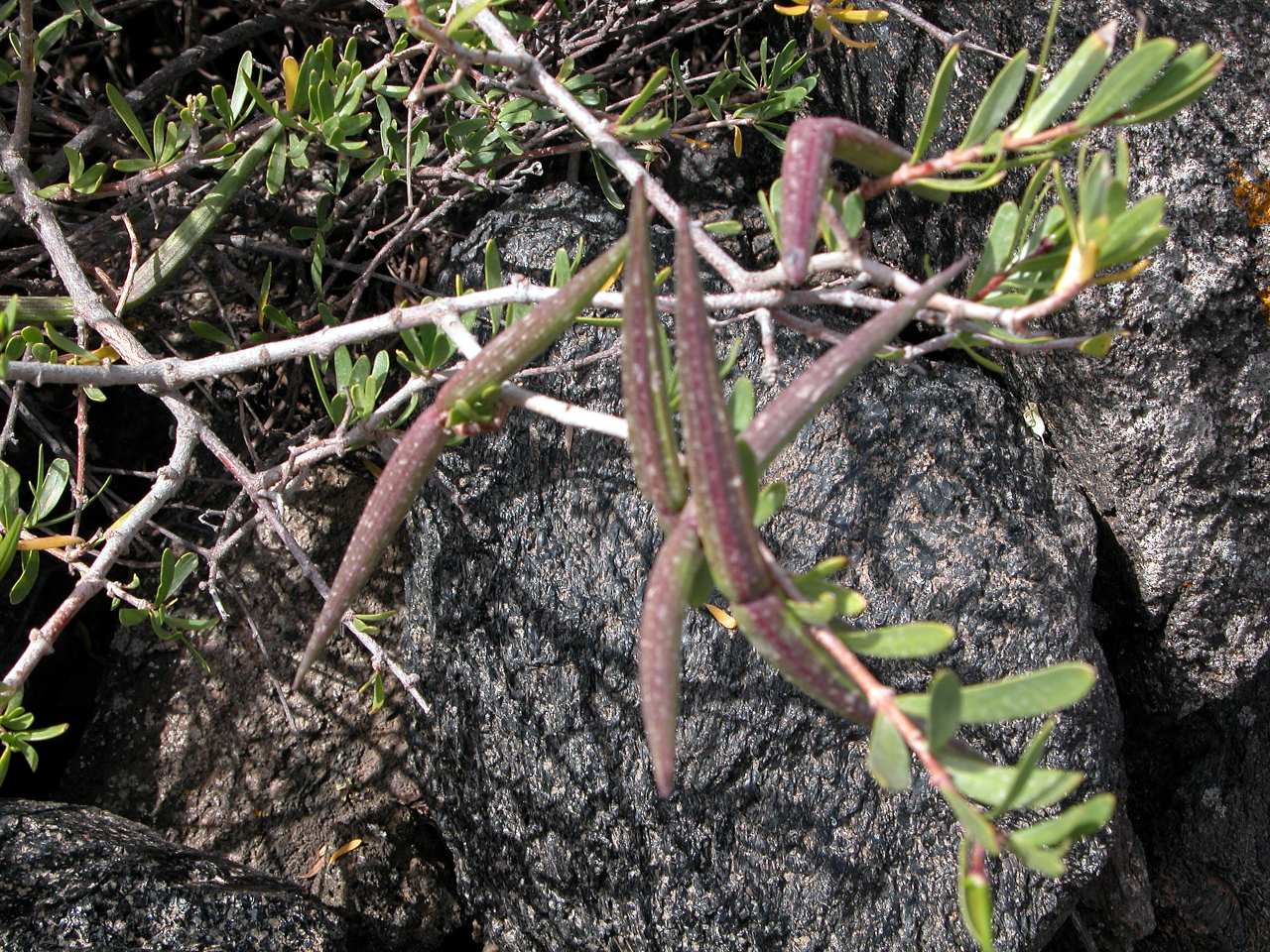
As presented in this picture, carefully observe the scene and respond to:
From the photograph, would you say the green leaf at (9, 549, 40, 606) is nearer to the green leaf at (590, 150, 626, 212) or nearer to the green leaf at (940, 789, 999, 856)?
the green leaf at (590, 150, 626, 212)

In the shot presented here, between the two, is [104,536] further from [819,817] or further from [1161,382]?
[1161,382]

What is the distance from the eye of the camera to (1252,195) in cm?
250

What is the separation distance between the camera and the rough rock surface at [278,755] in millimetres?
2688

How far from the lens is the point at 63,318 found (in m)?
2.18

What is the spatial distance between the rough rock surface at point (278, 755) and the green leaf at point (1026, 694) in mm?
2005

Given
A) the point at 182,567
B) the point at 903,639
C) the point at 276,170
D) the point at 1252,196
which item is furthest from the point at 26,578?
the point at 1252,196

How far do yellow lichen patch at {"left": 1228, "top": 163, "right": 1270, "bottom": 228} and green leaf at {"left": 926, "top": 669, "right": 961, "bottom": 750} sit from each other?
204cm

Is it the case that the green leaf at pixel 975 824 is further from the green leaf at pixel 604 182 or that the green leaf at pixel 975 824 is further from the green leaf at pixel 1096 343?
the green leaf at pixel 604 182

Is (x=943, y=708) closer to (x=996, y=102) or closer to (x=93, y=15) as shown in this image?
(x=996, y=102)

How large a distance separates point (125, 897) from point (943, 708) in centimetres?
181

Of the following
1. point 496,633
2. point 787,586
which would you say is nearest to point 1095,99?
point 787,586

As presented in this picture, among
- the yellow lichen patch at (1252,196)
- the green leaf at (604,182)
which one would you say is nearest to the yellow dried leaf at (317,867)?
the green leaf at (604,182)

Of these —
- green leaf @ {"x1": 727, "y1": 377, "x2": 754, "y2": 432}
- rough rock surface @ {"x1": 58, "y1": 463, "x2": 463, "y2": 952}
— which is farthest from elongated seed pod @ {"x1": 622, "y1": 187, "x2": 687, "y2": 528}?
rough rock surface @ {"x1": 58, "y1": 463, "x2": 463, "y2": 952}

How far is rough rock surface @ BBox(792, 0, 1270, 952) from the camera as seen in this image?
248 cm
